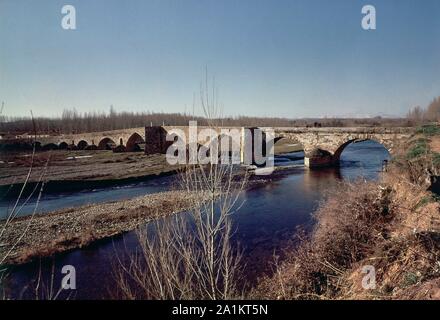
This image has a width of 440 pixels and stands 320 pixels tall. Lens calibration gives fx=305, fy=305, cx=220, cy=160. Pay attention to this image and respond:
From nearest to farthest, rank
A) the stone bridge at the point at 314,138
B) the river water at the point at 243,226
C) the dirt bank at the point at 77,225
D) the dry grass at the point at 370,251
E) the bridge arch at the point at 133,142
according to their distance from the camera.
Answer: the dry grass at the point at 370,251 < the river water at the point at 243,226 < the dirt bank at the point at 77,225 < the stone bridge at the point at 314,138 < the bridge arch at the point at 133,142

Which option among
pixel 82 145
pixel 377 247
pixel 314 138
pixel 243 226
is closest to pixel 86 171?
pixel 243 226

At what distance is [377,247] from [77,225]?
46.5 feet

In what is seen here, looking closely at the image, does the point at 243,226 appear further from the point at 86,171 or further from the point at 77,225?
the point at 86,171

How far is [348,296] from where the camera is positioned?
7.36 meters

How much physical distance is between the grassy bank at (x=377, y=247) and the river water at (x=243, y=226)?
1897 mm

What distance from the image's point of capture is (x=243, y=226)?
15383mm

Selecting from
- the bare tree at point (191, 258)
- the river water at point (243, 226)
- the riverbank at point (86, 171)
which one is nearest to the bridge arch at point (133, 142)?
the riverbank at point (86, 171)

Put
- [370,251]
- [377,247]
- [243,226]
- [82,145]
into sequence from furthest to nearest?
1. [82,145]
2. [243,226]
3. [370,251]
4. [377,247]

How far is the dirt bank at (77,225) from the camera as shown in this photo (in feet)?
43.6

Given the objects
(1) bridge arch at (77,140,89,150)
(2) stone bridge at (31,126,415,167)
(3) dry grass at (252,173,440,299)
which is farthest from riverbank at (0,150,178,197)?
(3) dry grass at (252,173,440,299)

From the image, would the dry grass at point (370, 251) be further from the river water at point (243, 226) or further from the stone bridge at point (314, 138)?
the stone bridge at point (314, 138)
